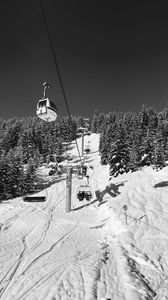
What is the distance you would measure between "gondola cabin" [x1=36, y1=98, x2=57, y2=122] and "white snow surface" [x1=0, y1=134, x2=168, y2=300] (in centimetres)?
625

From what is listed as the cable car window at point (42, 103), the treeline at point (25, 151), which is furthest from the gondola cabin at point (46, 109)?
the treeline at point (25, 151)

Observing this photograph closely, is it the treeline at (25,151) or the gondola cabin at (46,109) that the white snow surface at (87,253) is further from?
the gondola cabin at (46,109)

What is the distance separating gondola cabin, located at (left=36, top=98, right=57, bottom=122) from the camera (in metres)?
8.34

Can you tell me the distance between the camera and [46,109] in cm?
827

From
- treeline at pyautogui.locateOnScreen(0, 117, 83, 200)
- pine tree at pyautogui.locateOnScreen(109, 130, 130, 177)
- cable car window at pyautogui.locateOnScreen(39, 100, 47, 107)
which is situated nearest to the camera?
cable car window at pyautogui.locateOnScreen(39, 100, 47, 107)

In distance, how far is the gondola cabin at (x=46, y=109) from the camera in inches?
328

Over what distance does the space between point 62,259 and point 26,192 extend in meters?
27.5

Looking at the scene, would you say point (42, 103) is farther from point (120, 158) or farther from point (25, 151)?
point (25, 151)

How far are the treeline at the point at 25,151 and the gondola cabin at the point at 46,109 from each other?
3.53ft

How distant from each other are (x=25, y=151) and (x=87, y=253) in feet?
208

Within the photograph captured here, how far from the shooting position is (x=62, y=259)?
8.46 m

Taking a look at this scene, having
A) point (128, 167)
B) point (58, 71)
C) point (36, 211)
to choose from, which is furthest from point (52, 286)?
point (128, 167)

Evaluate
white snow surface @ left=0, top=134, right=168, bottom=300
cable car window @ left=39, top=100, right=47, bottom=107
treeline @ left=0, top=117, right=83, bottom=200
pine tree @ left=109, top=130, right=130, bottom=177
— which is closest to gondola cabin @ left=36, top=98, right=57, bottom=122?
cable car window @ left=39, top=100, right=47, bottom=107

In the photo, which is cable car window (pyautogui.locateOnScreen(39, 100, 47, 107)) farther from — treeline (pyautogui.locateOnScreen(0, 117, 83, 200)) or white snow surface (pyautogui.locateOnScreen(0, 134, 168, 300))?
white snow surface (pyautogui.locateOnScreen(0, 134, 168, 300))
